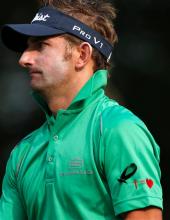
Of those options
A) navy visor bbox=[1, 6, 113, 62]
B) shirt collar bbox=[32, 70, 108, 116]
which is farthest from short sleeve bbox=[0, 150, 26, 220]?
navy visor bbox=[1, 6, 113, 62]

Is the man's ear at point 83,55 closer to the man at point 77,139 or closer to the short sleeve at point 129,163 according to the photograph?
the man at point 77,139

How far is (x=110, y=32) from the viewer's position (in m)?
4.10

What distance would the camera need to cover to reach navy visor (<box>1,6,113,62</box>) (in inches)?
153

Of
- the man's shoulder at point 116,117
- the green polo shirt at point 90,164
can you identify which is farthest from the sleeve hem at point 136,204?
the man's shoulder at point 116,117

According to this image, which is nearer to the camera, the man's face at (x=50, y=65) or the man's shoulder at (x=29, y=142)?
the man's face at (x=50, y=65)

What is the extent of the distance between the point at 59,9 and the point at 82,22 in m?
0.13

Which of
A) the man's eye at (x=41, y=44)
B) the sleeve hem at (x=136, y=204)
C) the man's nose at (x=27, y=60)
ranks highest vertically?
the man's eye at (x=41, y=44)

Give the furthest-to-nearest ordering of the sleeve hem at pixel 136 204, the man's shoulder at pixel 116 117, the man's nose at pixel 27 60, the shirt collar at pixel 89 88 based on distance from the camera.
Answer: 1. the man's nose at pixel 27 60
2. the shirt collar at pixel 89 88
3. the man's shoulder at pixel 116 117
4. the sleeve hem at pixel 136 204

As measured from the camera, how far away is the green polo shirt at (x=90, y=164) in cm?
345

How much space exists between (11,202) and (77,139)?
22.6 inches

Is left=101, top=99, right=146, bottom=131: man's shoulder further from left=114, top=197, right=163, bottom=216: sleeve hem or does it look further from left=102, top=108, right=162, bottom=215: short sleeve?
left=114, top=197, right=163, bottom=216: sleeve hem

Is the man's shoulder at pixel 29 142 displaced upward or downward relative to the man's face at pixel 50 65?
downward

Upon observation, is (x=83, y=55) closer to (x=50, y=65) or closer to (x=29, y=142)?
(x=50, y=65)

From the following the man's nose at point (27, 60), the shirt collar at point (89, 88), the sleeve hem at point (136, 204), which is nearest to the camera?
the sleeve hem at point (136, 204)
